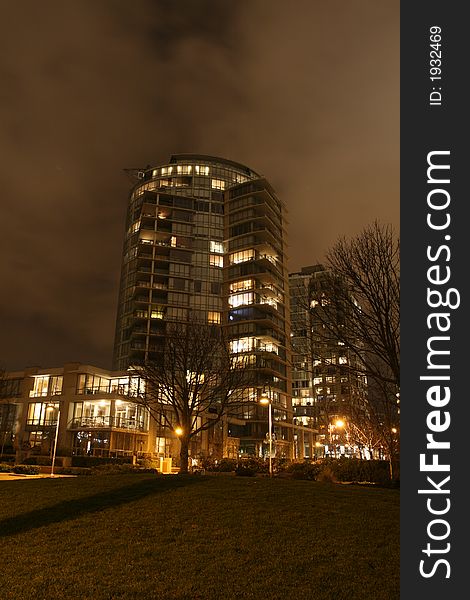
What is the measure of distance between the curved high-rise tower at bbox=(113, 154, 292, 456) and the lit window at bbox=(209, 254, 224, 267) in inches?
7.6

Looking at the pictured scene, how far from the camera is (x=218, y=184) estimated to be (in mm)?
107688

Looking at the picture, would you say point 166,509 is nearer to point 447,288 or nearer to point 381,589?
point 381,589

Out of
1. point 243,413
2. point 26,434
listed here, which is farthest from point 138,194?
point 26,434

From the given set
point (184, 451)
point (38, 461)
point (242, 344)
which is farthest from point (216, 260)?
point (184, 451)

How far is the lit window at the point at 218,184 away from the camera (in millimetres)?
107056

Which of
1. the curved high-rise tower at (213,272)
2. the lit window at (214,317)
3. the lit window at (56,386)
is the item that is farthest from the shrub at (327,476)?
the lit window at (214,317)

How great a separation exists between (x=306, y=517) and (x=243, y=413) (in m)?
74.2

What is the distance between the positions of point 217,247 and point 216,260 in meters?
2.79

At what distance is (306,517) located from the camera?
13.6 meters

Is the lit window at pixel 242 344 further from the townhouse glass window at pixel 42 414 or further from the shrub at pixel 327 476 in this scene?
the shrub at pixel 327 476

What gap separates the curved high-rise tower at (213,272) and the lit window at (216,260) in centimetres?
19

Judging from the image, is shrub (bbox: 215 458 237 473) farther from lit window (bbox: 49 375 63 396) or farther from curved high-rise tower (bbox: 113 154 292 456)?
curved high-rise tower (bbox: 113 154 292 456)

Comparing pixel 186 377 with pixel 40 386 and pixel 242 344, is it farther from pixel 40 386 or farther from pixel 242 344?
pixel 242 344

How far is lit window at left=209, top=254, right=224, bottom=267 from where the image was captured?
100 m
